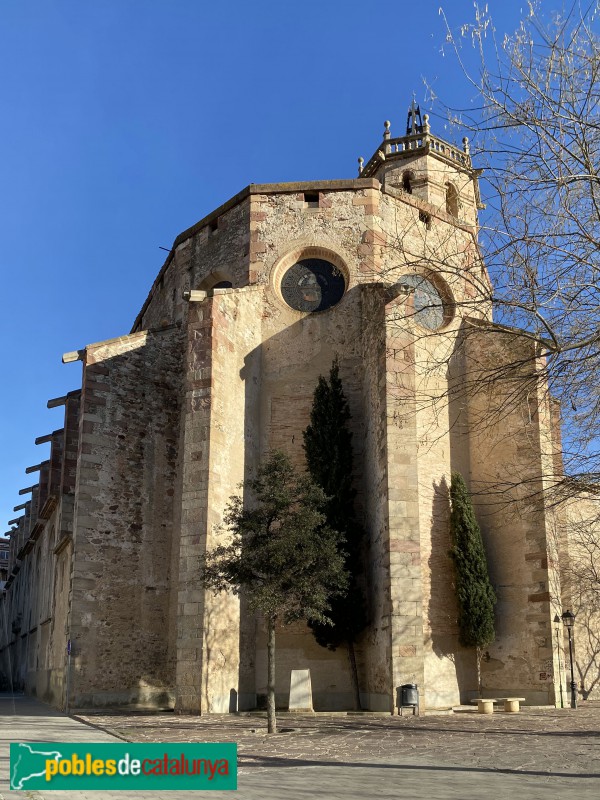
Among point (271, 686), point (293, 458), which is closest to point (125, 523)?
point (293, 458)

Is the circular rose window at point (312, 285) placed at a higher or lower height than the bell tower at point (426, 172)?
lower

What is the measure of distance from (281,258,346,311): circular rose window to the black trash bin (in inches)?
378

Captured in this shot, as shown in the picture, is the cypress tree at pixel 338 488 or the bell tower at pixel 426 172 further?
the bell tower at pixel 426 172

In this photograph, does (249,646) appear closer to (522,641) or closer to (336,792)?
(522,641)

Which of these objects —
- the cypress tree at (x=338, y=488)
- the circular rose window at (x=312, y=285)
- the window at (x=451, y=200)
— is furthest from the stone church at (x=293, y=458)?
the window at (x=451, y=200)

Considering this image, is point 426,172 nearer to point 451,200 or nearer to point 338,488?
point 451,200

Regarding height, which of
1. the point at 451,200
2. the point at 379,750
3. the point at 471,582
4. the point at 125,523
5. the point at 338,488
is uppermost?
the point at 451,200

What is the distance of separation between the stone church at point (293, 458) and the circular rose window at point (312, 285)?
0.12ft

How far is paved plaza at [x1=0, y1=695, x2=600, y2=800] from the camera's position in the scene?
7270 millimetres

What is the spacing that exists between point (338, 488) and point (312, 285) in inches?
225

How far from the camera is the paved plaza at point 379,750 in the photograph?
23.9 ft

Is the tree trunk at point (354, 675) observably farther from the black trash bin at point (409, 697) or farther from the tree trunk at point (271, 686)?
the tree trunk at point (271, 686)

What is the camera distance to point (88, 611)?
18.9 meters

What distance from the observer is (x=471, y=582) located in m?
18.3
